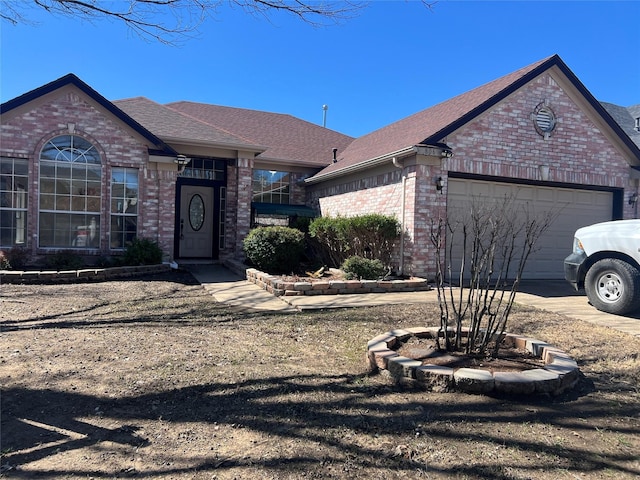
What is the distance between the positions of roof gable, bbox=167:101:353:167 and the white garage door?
635 centimetres

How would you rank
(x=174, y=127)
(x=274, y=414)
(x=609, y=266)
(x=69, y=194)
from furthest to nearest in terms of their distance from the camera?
1. (x=174, y=127)
2. (x=69, y=194)
3. (x=609, y=266)
4. (x=274, y=414)

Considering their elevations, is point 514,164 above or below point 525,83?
below

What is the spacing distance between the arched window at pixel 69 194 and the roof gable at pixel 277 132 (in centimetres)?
525

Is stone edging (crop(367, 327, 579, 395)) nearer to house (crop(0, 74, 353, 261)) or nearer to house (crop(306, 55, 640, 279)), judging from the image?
house (crop(306, 55, 640, 279))

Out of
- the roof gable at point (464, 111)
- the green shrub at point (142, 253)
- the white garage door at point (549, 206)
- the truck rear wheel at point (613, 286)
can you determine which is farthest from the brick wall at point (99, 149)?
the truck rear wheel at point (613, 286)

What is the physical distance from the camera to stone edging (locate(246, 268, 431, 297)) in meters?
8.20

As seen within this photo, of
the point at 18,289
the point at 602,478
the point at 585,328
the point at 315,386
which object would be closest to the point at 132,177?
the point at 18,289

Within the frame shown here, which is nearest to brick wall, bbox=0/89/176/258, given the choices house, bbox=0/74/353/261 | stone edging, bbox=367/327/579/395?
house, bbox=0/74/353/261

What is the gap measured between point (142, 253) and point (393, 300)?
22.0 ft

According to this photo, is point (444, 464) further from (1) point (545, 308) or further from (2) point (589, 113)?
(2) point (589, 113)

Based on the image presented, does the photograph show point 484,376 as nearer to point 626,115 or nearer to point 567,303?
point 567,303

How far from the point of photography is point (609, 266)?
22.6 ft

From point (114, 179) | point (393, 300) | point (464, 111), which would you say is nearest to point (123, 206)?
point (114, 179)

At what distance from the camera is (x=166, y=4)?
16.8 feet
